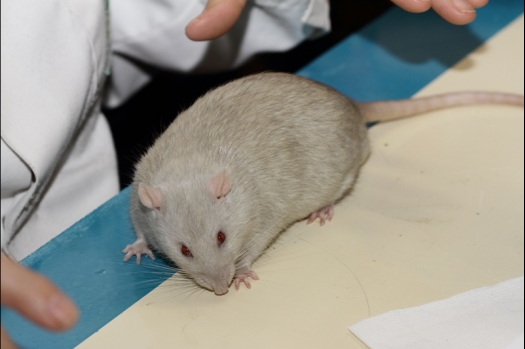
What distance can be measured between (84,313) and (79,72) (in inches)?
35.0

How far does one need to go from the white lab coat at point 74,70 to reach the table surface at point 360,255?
0.24 metres

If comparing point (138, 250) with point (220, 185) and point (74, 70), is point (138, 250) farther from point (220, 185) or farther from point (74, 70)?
point (74, 70)

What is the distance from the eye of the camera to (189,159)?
1.88 metres

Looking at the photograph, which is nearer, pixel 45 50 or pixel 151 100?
pixel 45 50

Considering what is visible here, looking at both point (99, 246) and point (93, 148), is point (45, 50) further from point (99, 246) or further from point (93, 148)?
point (99, 246)

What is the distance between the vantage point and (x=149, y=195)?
1786mm

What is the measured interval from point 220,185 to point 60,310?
982mm

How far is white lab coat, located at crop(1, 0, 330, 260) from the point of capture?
6.93ft

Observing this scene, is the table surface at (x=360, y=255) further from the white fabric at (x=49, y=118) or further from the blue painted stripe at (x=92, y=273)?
the white fabric at (x=49, y=118)

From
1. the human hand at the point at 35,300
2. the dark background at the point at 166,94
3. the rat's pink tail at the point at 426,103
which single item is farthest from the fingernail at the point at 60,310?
the dark background at the point at 166,94

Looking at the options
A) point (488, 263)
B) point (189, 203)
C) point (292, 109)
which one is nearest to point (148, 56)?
point (292, 109)

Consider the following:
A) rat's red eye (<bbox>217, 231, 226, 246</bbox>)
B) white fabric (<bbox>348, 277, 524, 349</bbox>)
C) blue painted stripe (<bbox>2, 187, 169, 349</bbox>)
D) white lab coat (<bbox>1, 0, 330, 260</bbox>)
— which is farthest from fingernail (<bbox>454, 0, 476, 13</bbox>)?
blue painted stripe (<bbox>2, 187, 169, 349</bbox>)

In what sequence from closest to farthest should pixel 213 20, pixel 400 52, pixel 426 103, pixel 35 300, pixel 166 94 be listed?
pixel 35 300 → pixel 213 20 → pixel 426 103 → pixel 400 52 → pixel 166 94

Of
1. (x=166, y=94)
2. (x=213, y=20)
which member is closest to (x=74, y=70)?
(x=213, y=20)
